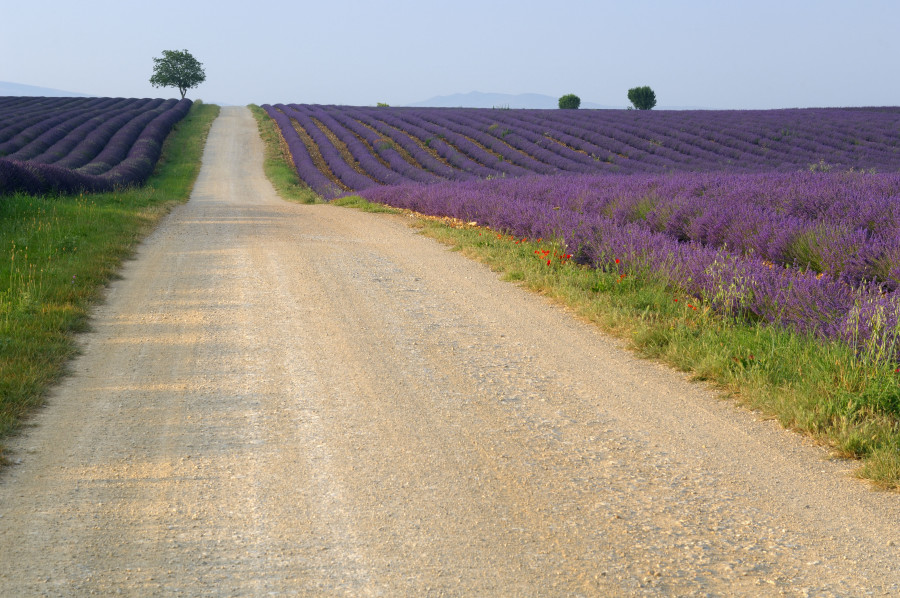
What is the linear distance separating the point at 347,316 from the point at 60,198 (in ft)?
37.4

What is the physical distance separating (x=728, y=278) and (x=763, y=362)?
6.00ft

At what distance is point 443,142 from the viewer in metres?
34.1

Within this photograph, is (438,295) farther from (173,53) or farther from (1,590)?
(173,53)

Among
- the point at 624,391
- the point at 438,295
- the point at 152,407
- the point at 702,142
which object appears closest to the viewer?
the point at 152,407

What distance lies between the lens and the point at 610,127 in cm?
3566

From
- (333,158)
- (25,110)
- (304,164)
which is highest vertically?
(25,110)

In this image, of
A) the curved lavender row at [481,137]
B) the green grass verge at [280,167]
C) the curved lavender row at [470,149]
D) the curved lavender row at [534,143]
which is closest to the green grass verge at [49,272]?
the green grass verge at [280,167]

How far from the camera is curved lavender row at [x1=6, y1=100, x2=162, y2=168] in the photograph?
2641 cm

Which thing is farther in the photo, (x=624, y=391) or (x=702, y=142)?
(x=702, y=142)

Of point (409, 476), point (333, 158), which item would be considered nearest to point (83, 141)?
point (333, 158)

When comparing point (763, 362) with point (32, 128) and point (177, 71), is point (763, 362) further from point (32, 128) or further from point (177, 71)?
point (177, 71)

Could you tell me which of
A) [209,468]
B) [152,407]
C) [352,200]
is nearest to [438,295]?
[152,407]

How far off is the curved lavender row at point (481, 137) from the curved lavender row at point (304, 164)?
660 cm

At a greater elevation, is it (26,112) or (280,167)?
(26,112)
